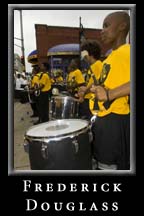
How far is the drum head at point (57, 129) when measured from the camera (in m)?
2.08

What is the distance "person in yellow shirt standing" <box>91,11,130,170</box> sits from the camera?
1.69 m

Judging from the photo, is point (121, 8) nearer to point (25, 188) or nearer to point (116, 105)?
point (116, 105)

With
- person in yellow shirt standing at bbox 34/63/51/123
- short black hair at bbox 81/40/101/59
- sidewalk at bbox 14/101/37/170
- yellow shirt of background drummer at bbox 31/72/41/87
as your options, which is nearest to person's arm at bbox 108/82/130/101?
sidewalk at bbox 14/101/37/170

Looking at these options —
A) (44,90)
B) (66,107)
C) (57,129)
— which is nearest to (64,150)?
(57,129)

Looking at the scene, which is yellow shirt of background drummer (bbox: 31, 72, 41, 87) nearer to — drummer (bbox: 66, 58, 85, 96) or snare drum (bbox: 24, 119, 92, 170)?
drummer (bbox: 66, 58, 85, 96)

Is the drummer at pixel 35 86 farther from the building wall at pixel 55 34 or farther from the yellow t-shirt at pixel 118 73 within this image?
the yellow t-shirt at pixel 118 73

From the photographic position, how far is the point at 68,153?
2.04 metres

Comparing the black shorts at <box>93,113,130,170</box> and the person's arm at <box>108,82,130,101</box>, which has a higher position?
the person's arm at <box>108,82,130,101</box>

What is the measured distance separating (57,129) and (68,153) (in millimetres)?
295

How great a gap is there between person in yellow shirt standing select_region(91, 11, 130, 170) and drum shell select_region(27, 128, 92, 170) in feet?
0.60

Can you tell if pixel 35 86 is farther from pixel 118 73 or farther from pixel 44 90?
pixel 118 73

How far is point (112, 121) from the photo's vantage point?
70.6 inches

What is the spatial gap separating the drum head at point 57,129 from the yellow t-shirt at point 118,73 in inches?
14.6

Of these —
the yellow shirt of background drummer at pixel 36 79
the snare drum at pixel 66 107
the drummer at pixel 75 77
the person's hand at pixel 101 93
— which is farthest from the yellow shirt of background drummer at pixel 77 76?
the person's hand at pixel 101 93
